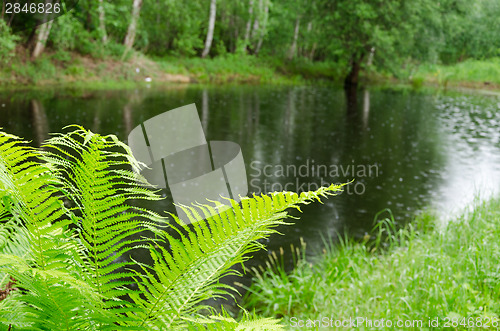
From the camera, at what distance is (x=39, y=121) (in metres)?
9.88

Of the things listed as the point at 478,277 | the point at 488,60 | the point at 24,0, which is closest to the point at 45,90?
the point at 24,0

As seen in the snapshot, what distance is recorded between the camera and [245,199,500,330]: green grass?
9.25 feet

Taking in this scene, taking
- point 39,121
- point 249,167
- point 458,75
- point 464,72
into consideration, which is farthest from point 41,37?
point 458,75

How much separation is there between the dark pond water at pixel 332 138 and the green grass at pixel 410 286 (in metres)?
0.91

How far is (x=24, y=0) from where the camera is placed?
1747 centimetres

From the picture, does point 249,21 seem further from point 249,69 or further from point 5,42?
point 5,42

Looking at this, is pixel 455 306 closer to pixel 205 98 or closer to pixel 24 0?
pixel 205 98

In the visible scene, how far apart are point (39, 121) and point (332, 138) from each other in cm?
702

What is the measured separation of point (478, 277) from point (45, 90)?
15531 mm

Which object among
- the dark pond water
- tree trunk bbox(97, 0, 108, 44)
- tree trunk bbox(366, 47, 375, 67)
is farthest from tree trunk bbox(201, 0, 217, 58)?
tree trunk bbox(366, 47, 375, 67)

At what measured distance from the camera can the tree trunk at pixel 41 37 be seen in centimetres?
1697

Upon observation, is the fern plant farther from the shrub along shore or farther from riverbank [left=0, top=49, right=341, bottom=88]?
the shrub along shore

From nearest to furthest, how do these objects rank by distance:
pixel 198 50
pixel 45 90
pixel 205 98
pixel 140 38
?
1. pixel 45 90
2. pixel 205 98
3. pixel 140 38
4. pixel 198 50

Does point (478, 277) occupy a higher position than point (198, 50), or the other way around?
point (198, 50)
